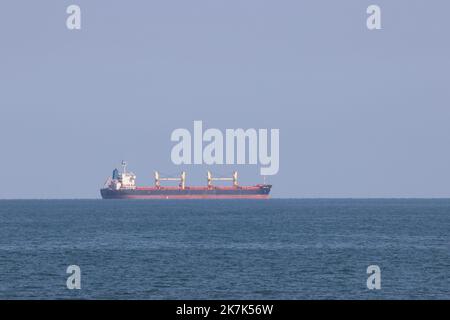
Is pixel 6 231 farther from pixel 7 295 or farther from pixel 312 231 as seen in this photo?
pixel 7 295

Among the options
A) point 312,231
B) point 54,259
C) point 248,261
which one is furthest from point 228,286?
point 312,231

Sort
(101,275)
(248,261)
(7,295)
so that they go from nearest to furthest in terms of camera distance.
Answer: (7,295) < (101,275) < (248,261)

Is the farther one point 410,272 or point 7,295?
point 410,272

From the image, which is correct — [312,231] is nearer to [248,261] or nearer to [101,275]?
[248,261]

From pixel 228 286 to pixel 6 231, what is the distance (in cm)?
6365

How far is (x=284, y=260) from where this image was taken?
205 feet
